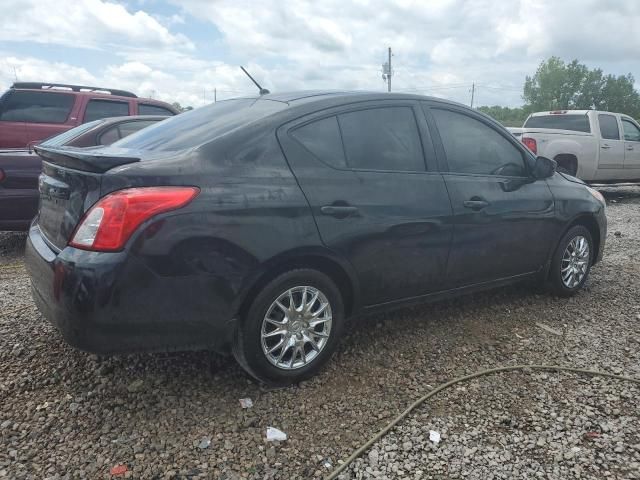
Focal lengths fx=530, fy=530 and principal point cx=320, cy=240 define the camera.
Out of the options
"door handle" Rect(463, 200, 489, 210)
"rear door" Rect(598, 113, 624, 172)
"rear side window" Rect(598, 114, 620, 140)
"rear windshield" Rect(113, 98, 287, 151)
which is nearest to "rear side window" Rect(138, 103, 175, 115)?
"rear windshield" Rect(113, 98, 287, 151)

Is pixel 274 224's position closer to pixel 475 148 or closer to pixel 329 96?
pixel 329 96

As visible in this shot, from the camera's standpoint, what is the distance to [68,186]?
2637 mm

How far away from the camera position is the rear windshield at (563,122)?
437 inches

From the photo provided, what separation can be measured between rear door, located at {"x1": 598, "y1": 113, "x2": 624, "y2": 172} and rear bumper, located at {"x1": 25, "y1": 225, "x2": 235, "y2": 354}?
420 inches

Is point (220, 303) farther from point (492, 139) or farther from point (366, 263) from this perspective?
point (492, 139)

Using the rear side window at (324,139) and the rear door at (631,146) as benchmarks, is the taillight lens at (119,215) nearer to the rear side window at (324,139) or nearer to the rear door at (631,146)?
the rear side window at (324,139)

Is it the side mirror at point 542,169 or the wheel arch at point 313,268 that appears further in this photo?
the side mirror at point 542,169

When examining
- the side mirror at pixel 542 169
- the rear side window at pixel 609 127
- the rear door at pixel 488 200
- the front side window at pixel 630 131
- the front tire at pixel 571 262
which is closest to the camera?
the rear door at pixel 488 200

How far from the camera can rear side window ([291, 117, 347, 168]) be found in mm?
2986

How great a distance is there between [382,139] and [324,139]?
45 cm

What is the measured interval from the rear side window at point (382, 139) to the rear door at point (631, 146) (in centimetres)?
997

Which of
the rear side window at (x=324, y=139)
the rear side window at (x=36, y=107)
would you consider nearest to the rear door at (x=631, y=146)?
the rear side window at (x=324, y=139)

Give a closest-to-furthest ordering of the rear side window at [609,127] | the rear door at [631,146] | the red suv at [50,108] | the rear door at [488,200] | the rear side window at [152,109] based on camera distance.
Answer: the rear door at [488,200]
the red suv at [50,108]
the rear side window at [152,109]
the rear side window at [609,127]
the rear door at [631,146]

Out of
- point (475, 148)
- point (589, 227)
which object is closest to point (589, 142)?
A: point (589, 227)
